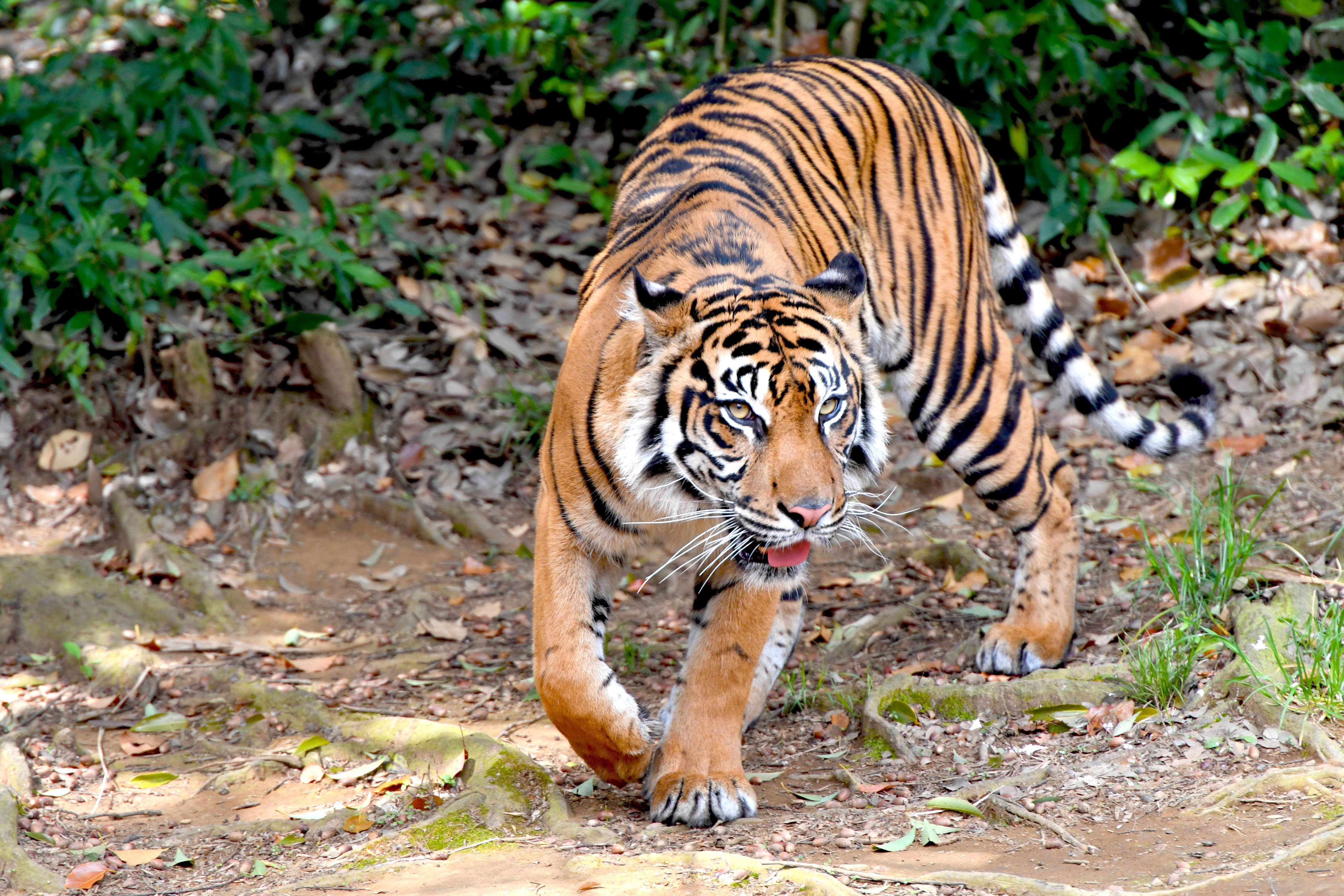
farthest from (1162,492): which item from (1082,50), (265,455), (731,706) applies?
(265,455)

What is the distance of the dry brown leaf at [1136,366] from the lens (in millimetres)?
5824

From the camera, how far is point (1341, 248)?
6.04m

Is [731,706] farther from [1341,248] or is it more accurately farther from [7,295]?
[1341,248]

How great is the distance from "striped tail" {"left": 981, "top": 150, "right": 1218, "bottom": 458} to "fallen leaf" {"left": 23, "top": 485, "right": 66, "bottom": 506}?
3.89 meters

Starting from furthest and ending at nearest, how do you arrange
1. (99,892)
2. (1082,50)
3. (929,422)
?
(1082,50) < (929,422) < (99,892)

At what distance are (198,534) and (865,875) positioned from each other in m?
3.57

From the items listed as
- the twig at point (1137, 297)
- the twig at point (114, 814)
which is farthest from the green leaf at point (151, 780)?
the twig at point (1137, 297)

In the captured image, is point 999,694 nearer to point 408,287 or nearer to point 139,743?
point 139,743

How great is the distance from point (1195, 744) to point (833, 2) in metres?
4.80

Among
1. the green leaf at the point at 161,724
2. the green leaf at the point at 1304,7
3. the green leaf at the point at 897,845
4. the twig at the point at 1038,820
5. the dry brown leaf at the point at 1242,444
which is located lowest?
the green leaf at the point at 161,724

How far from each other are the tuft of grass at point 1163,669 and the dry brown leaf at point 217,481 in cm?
369

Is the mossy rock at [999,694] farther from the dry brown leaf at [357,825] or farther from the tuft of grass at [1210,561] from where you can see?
the dry brown leaf at [357,825]

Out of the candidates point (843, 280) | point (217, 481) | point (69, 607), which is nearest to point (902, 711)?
point (843, 280)

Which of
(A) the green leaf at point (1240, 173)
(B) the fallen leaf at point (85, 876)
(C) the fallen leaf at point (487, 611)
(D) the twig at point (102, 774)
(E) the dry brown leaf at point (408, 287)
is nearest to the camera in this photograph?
(B) the fallen leaf at point (85, 876)
